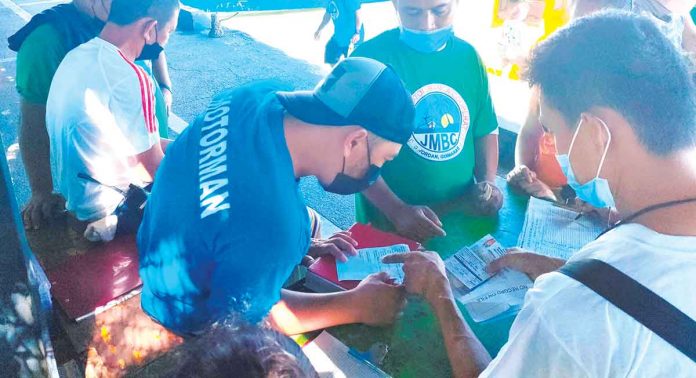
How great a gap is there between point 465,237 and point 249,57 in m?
6.04

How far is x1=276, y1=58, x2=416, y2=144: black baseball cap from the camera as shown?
1.44 m

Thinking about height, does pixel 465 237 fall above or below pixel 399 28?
below

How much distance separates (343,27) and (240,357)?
16.6 ft

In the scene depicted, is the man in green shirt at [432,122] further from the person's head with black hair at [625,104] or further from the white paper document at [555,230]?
the person's head with black hair at [625,104]

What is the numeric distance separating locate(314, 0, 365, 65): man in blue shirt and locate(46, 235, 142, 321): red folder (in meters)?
3.41

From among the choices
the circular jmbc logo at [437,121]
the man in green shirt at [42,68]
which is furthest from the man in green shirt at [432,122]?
the man in green shirt at [42,68]

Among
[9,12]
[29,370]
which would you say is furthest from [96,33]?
[9,12]

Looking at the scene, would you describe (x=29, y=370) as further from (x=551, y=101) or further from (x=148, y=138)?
(x=551, y=101)

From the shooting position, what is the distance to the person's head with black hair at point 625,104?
1071 millimetres

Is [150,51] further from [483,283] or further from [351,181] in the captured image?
[483,283]

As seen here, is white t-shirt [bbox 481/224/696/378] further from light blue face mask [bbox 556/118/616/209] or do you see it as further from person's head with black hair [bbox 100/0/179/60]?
person's head with black hair [bbox 100/0/179/60]

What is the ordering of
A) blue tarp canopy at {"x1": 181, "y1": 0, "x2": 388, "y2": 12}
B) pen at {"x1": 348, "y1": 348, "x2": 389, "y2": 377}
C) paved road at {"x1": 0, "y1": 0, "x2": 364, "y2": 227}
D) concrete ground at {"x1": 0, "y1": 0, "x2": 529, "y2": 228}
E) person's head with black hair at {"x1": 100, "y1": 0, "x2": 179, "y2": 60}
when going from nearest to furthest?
pen at {"x1": 348, "y1": 348, "x2": 389, "y2": 377}, person's head with black hair at {"x1": 100, "y1": 0, "x2": 179, "y2": 60}, blue tarp canopy at {"x1": 181, "y1": 0, "x2": 388, "y2": 12}, paved road at {"x1": 0, "y1": 0, "x2": 364, "y2": 227}, concrete ground at {"x1": 0, "y1": 0, "x2": 529, "y2": 228}

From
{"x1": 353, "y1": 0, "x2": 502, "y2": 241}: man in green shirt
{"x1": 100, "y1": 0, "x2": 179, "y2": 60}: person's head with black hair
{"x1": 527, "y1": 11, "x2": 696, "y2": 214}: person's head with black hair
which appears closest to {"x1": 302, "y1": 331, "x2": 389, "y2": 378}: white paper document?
{"x1": 353, "y1": 0, "x2": 502, "y2": 241}: man in green shirt

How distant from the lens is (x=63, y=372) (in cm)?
204
